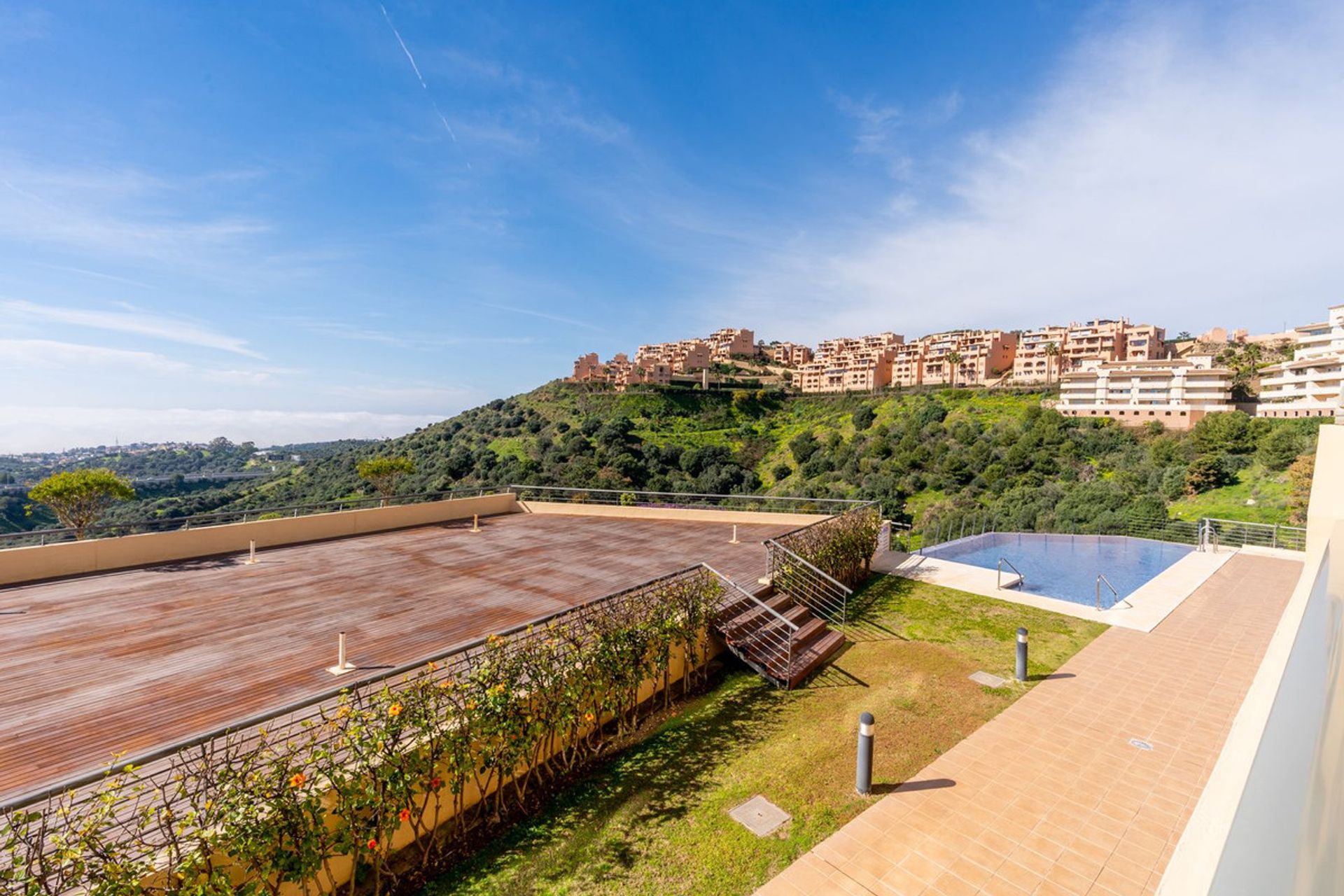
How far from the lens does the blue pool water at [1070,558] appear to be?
13.8m

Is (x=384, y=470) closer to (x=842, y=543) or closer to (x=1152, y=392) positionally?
(x=842, y=543)

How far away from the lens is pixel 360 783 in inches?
163

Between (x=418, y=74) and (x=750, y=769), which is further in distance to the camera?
(x=418, y=74)

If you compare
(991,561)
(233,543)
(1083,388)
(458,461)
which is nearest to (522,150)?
(233,543)

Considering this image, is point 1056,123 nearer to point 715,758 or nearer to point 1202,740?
point 1202,740

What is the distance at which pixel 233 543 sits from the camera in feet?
42.5

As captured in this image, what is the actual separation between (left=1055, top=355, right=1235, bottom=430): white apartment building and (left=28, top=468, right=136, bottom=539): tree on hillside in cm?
6405

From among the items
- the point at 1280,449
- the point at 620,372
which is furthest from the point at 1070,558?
the point at 620,372

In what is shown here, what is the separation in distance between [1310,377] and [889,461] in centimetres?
3621

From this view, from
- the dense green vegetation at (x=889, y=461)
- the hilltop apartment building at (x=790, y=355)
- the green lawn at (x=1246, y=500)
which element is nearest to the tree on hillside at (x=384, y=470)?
the dense green vegetation at (x=889, y=461)

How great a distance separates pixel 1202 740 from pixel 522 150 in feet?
81.0

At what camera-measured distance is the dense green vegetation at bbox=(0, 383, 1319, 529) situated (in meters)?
34.0

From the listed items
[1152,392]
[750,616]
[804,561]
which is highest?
[1152,392]

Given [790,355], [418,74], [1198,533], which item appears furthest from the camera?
[790,355]
